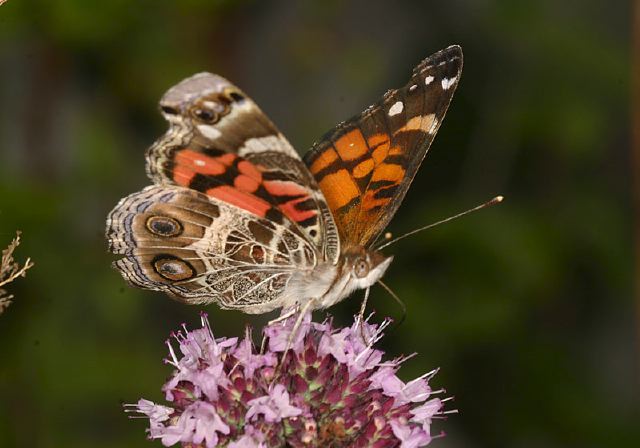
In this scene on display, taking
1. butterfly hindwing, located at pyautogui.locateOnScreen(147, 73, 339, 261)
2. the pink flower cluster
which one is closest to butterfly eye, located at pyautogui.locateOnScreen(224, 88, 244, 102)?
butterfly hindwing, located at pyautogui.locateOnScreen(147, 73, 339, 261)

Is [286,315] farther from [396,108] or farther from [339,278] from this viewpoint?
[396,108]

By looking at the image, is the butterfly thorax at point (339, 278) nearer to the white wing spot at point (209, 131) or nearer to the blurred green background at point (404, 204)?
the white wing spot at point (209, 131)

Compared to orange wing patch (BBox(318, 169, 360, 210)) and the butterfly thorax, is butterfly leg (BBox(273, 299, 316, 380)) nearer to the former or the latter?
the butterfly thorax

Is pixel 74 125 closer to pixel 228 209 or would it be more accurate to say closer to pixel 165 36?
pixel 165 36

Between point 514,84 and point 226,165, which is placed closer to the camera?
point 226,165

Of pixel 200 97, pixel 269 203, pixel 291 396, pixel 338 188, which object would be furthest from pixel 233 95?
pixel 291 396

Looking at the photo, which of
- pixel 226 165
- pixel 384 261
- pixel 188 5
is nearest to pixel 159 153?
pixel 226 165
